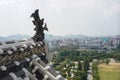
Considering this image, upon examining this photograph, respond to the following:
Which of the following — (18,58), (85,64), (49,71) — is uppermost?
(18,58)

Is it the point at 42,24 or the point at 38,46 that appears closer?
the point at 38,46

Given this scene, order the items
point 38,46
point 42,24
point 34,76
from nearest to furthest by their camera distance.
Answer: point 34,76
point 38,46
point 42,24

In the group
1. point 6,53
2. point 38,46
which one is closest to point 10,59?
point 6,53

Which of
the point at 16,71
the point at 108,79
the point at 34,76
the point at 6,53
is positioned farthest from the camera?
the point at 108,79

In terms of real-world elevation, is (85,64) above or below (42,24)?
below

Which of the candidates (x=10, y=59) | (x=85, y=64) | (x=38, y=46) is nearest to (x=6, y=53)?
(x=10, y=59)

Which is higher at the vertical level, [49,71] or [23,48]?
[23,48]

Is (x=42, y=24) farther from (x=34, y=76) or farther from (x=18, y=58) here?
(x=18, y=58)

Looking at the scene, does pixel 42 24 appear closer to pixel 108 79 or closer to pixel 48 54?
pixel 48 54

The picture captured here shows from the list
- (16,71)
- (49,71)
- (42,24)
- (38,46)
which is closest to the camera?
(16,71)
